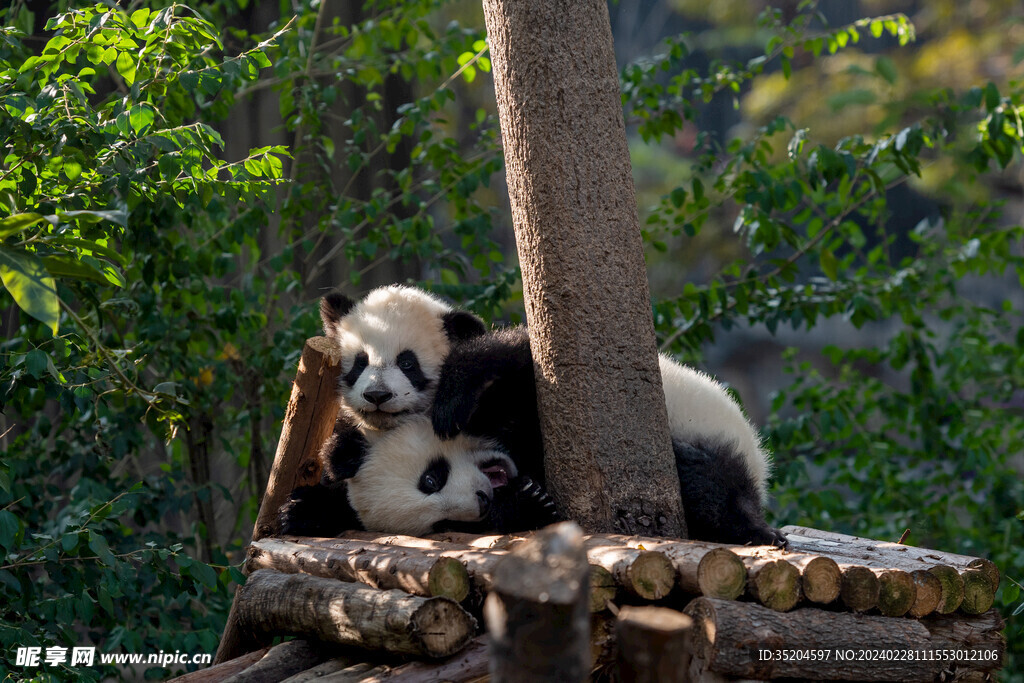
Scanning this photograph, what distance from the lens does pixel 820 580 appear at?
75.8 inches

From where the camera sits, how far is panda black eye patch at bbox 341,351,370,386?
3.12m

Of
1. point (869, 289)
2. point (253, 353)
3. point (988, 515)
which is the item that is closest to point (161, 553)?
point (253, 353)

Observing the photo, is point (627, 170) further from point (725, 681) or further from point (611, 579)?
point (725, 681)

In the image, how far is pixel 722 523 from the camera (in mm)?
2492

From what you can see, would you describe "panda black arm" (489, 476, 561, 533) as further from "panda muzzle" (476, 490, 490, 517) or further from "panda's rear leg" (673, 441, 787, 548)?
"panda's rear leg" (673, 441, 787, 548)

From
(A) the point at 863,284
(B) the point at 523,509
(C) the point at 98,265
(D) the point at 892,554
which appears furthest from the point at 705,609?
(A) the point at 863,284

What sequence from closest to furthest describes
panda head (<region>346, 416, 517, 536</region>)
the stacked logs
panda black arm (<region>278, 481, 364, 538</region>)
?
1. the stacked logs
2. panda head (<region>346, 416, 517, 536</region>)
3. panda black arm (<region>278, 481, 364, 538</region>)

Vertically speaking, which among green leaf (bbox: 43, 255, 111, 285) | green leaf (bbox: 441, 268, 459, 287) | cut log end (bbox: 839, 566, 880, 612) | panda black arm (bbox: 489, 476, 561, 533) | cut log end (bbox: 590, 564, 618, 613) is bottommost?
cut log end (bbox: 839, 566, 880, 612)

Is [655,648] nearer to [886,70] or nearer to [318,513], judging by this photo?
[318,513]

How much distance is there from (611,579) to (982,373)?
3868 mm

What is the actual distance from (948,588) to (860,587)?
0.29 meters

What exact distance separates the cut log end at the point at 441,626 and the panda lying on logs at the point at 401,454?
544 mm

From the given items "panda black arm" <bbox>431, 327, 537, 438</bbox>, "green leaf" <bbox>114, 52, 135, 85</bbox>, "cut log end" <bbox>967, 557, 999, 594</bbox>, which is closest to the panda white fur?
"panda black arm" <bbox>431, 327, 537, 438</bbox>

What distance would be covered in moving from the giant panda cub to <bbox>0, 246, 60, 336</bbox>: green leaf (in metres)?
1.23
